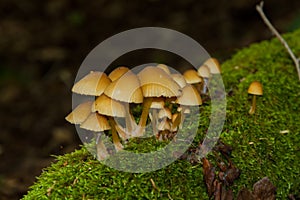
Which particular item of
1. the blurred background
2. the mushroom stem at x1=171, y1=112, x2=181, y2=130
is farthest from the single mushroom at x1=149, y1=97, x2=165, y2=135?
the blurred background

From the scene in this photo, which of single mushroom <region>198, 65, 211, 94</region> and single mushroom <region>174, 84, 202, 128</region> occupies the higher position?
single mushroom <region>198, 65, 211, 94</region>

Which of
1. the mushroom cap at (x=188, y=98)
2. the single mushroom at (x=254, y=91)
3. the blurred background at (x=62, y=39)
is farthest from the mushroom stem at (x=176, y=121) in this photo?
the blurred background at (x=62, y=39)

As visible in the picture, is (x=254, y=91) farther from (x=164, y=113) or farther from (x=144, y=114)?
(x=144, y=114)

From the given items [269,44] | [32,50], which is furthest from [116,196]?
[32,50]

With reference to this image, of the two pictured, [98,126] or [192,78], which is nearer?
[98,126]

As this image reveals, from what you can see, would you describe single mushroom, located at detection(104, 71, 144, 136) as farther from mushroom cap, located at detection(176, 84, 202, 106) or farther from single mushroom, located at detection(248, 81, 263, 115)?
single mushroom, located at detection(248, 81, 263, 115)

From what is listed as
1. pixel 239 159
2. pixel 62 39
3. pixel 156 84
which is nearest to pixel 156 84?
pixel 156 84

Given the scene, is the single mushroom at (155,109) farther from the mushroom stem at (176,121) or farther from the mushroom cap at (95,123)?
the mushroom cap at (95,123)
